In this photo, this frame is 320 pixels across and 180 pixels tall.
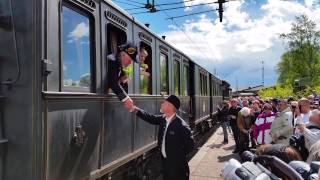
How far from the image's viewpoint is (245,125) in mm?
13102

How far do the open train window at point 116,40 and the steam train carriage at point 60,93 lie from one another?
15 millimetres

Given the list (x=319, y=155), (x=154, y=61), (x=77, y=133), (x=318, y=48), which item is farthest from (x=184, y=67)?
(x=318, y=48)

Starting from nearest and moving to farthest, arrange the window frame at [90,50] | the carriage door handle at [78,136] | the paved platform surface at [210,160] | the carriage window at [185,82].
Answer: the window frame at [90,50] < the carriage door handle at [78,136] < the paved platform surface at [210,160] < the carriage window at [185,82]

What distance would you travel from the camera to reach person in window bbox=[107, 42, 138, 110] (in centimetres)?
581

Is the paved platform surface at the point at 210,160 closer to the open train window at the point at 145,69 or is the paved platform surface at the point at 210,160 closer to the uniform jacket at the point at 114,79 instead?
the open train window at the point at 145,69

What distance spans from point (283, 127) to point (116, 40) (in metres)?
3.89

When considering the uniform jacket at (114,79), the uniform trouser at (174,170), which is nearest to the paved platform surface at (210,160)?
the uniform trouser at (174,170)

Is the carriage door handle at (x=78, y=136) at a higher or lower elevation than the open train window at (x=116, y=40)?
lower

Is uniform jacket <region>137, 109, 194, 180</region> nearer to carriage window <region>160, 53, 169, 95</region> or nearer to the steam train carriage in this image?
the steam train carriage

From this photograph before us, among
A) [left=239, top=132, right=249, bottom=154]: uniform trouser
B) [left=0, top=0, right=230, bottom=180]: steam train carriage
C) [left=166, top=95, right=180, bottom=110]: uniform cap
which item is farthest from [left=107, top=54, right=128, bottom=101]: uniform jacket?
[left=239, top=132, right=249, bottom=154]: uniform trouser

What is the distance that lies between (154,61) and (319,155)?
5.32 meters

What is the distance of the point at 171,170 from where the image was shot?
574 centimetres

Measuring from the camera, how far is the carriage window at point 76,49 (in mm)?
4688

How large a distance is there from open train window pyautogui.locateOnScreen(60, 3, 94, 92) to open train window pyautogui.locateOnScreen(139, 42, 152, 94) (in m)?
2.28
